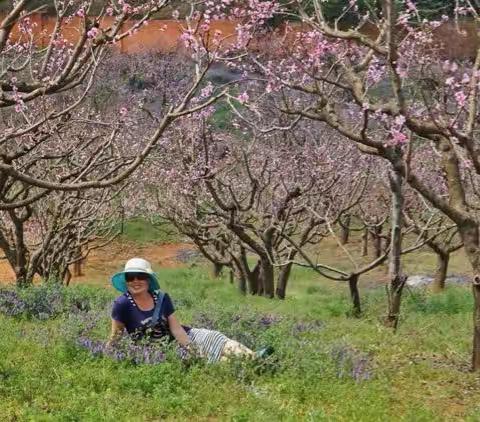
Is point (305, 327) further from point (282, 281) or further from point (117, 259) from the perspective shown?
point (117, 259)

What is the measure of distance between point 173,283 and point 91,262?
989cm

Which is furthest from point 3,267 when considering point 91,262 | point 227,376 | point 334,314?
point 227,376

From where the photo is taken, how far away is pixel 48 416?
5164 millimetres

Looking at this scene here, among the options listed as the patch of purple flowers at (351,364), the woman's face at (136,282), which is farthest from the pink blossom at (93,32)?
the patch of purple flowers at (351,364)

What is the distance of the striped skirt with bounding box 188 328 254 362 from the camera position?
23.0ft

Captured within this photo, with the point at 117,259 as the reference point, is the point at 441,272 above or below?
above

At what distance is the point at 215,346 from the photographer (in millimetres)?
7238

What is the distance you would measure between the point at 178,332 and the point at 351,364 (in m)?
1.75

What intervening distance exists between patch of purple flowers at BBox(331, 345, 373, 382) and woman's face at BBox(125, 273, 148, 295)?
2030 millimetres

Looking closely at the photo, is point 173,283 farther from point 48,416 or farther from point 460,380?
point 48,416

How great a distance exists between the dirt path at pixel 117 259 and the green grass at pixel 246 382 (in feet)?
57.1

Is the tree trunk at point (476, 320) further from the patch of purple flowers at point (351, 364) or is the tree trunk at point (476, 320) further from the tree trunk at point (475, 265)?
the patch of purple flowers at point (351, 364)

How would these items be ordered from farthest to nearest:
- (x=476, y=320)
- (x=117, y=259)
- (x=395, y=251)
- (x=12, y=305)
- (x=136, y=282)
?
(x=117, y=259) → (x=12, y=305) → (x=395, y=251) → (x=476, y=320) → (x=136, y=282)

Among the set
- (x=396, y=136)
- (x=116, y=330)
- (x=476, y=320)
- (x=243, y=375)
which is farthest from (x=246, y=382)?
(x=396, y=136)
